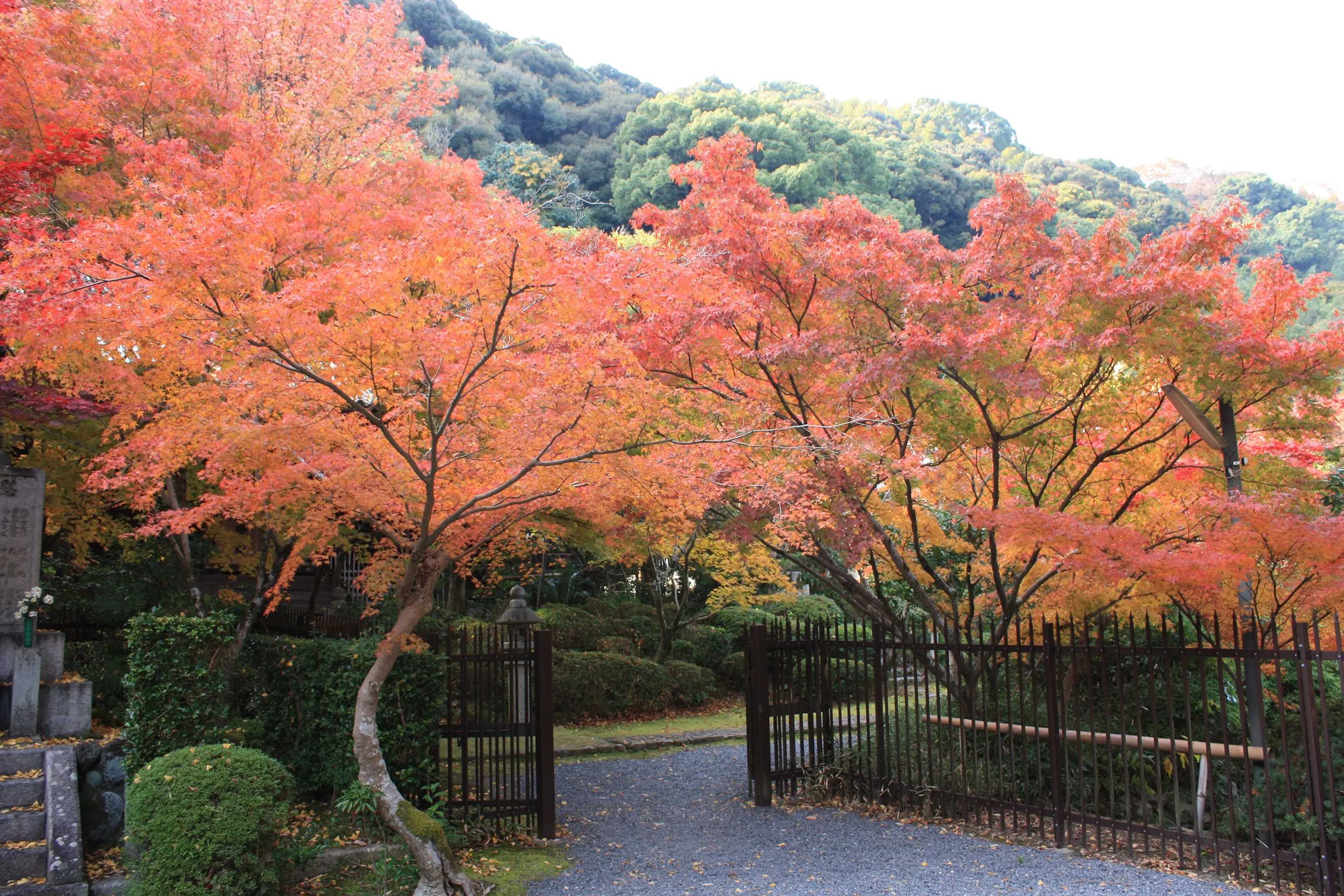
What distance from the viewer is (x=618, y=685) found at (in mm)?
16141

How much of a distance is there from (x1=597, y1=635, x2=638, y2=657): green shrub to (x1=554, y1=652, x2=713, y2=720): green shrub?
96 centimetres

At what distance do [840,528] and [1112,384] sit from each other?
119 inches

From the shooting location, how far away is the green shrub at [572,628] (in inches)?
698

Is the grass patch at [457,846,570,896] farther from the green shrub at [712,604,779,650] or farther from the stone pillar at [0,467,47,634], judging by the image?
the green shrub at [712,604,779,650]

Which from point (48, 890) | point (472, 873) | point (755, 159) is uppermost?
point (755, 159)

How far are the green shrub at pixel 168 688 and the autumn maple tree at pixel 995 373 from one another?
4.86 meters

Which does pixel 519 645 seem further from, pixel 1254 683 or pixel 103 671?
pixel 1254 683

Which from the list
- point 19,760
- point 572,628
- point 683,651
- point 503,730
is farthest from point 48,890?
point 683,651

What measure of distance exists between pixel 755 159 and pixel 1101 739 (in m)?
26.5

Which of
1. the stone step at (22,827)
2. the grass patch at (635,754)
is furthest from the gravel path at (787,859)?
the stone step at (22,827)

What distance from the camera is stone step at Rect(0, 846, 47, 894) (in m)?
6.12

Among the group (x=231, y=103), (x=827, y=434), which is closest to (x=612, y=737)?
(x=827, y=434)

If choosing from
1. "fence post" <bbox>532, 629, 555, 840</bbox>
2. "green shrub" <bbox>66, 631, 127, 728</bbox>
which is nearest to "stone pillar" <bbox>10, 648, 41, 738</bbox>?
"green shrub" <bbox>66, 631, 127, 728</bbox>

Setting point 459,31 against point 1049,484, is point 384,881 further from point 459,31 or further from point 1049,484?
point 459,31
